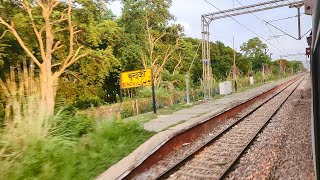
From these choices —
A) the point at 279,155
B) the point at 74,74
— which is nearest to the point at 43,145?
the point at 279,155

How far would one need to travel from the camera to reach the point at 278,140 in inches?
371

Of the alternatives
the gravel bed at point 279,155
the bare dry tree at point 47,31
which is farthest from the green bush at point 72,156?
the bare dry tree at point 47,31

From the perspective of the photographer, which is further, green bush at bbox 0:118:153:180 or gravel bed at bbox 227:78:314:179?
gravel bed at bbox 227:78:314:179

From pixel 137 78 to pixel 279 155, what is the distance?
8921 mm

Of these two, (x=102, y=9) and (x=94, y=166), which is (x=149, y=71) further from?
(x=94, y=166)

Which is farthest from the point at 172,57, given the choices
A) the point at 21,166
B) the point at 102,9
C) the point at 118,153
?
the point at 21,166

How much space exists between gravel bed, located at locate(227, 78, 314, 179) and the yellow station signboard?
19.6 ft

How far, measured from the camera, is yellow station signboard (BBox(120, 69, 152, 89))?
1531 centimetres

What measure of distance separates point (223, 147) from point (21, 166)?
17.6 ft

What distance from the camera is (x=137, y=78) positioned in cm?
1555

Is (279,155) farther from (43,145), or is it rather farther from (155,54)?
(155,54)

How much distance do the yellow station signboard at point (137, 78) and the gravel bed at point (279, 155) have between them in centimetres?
598

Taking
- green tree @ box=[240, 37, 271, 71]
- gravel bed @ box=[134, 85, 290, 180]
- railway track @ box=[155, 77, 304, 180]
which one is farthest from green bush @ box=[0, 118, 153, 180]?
green tree @ box=[240, 37, 271, 71]

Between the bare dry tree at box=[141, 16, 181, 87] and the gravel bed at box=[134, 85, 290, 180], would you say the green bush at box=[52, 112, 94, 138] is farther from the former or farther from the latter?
the bare dry tree at box=[141, 16, 181, 87]
